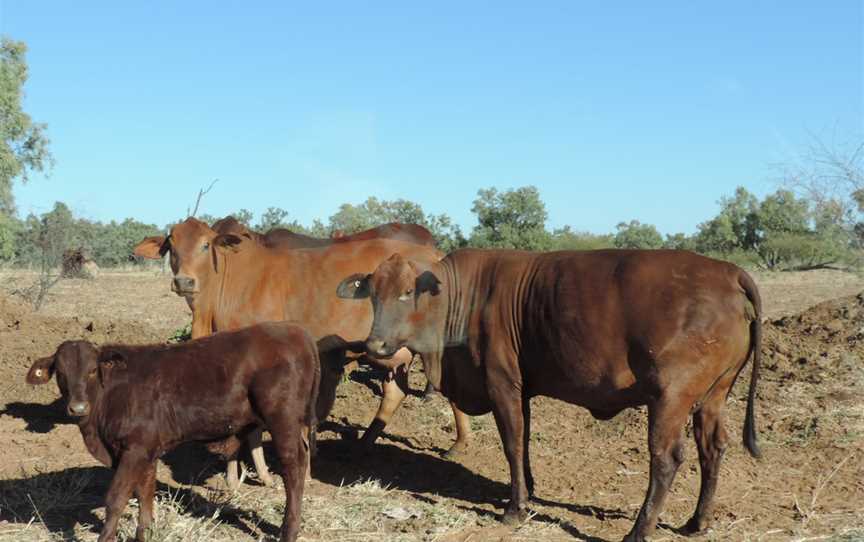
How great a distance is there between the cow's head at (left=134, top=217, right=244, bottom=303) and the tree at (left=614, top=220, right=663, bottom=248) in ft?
166

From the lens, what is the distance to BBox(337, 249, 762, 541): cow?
238 inches

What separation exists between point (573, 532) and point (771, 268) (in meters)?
40.2

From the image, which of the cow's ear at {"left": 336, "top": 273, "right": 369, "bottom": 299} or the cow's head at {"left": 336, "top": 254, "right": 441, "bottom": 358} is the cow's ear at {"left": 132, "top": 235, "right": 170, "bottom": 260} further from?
the cow's head at {"left": 336, "top": 254, "right": 441, "bottom": 358}

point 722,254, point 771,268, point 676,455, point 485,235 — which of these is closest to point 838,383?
point 676,455

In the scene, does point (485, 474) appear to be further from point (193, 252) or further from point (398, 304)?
point (193, 252)

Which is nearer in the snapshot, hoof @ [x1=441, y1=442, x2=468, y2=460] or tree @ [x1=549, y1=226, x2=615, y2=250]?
hoof @ [x1=441, y1=442, x2=468, y2=460]

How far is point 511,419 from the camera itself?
268 inches

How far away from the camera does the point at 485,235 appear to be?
4275cm

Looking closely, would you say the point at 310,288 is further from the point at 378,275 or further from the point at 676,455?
the point at 676,455

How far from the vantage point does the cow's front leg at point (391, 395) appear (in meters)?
8.74

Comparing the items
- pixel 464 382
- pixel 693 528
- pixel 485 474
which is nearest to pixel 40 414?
pixel 485 474

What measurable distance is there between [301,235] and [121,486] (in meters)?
4.77

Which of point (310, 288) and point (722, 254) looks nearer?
point (310, 288)

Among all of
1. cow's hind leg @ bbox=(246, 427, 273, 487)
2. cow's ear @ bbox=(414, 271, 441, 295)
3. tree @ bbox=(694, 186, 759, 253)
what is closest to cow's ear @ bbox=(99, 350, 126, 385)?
cow's hind leg @ bbox=(246, 427, 273, 487)
